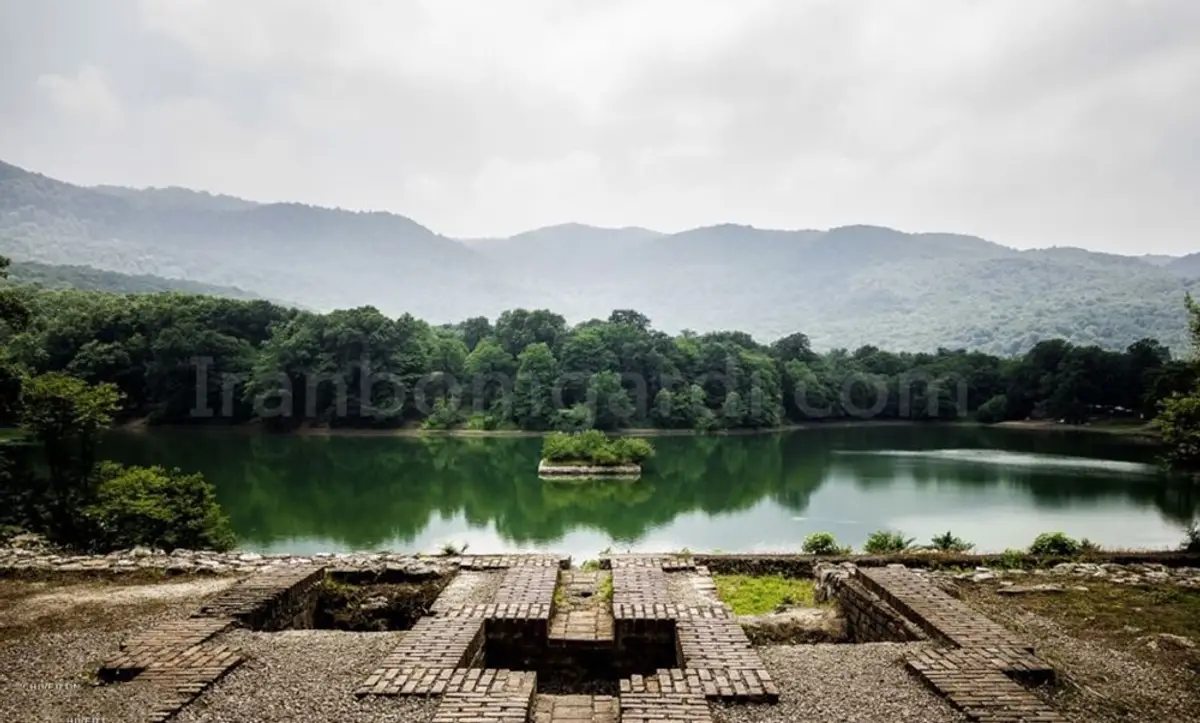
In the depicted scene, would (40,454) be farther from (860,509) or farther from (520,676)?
(520,676)

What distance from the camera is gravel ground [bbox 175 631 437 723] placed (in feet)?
18.2

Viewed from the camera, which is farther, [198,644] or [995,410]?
[995,410]

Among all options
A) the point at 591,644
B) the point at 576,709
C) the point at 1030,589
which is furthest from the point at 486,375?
the point at 576,709

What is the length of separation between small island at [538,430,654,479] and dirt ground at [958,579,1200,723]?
2823cm

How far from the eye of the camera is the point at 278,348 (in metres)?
53.6

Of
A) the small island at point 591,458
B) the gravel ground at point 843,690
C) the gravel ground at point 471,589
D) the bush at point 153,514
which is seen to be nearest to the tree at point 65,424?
the bush at point 153,514

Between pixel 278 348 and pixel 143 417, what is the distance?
1001cm

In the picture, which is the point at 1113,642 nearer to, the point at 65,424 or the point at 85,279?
the point at 65,424

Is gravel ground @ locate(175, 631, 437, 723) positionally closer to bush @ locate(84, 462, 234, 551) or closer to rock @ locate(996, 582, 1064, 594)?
rock @ locate(996, 582, 1064, 594)

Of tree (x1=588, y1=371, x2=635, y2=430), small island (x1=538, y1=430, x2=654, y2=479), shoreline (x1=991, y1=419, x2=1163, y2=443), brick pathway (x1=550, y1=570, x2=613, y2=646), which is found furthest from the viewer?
tree (x1=588, y1=371, x2=635, y2=430)

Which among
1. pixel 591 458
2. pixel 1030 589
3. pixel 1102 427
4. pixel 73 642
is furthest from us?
pixel 1102 427

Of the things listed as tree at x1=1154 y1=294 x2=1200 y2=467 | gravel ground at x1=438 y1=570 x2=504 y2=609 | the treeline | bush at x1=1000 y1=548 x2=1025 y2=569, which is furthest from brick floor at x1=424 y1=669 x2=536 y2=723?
the treeline

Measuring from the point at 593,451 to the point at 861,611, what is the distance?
29657 mm

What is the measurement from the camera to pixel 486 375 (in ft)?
194
